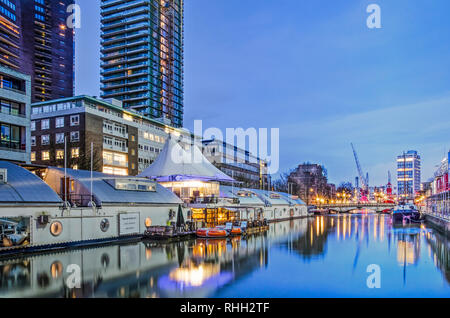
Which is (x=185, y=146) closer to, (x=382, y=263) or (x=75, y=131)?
(x=75, y=131)

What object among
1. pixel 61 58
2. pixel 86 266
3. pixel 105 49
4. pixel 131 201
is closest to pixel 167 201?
pixel 131 201

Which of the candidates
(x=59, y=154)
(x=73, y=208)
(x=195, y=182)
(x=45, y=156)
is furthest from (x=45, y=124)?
(x=73, y=208)

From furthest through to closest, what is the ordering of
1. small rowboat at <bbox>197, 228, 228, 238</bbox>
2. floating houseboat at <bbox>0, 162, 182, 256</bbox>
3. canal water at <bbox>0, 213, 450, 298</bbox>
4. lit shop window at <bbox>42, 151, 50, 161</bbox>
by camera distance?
lit shop window at <bbox>42, 151, 50, 161</bbox>, small rowboat at <bbox>197, 228, 228, 238</bbox>, floating houseboat at <bbox>0, 162, 182, 256</bbox>, canal water at <bbox>0, 213, 450, 298</bbox>

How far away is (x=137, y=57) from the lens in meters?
141

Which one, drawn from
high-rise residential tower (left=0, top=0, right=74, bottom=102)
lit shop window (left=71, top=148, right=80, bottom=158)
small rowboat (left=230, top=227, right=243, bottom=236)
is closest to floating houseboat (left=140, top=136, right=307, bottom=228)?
small rowboat (left=230, top=227, right=243, bottom=236)

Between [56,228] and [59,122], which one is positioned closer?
[56,228]

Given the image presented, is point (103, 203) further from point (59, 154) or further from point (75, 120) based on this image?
point (75, 120)

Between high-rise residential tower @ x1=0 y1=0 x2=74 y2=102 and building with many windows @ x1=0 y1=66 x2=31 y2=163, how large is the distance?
95.8 m

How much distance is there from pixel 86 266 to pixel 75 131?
191 feet

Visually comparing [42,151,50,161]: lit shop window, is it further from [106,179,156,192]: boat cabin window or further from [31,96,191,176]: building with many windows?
[106,179,156,192]: boat cabin window

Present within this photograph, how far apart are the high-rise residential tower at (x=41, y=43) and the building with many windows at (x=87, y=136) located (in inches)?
2472

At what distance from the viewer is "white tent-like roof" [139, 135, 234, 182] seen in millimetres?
59638

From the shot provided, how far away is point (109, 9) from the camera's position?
148m

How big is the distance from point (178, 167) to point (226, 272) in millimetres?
34844
